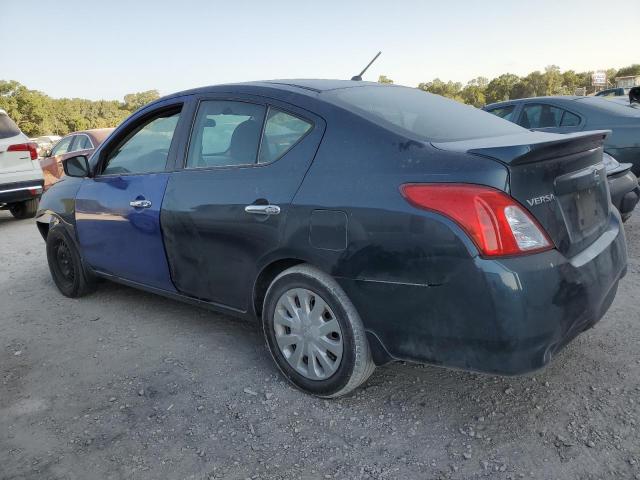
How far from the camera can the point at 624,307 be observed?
3525mm

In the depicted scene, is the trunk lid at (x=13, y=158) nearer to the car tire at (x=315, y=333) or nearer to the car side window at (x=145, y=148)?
the car side window at (x=145, y=148)

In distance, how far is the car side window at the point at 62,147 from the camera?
1056 cm

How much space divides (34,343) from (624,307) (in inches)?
158

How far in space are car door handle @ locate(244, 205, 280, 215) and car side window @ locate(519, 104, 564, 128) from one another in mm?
5236

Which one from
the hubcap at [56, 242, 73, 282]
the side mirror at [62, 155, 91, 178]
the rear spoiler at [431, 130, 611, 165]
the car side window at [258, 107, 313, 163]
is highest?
the car side window at [258, 107, 313, 163]

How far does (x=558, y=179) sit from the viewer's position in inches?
86.2

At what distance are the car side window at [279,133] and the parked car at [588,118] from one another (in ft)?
11.4

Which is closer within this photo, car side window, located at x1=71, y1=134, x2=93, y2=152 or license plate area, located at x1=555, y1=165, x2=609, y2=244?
license plate area, located at x1=555, y1=165, x2=609, y2=244

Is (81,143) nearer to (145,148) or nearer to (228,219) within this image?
(145,148)

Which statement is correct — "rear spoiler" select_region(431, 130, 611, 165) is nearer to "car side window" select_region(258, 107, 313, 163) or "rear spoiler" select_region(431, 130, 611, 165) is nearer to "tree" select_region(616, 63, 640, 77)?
"car side window" select_region(258, 107, 313, 163)

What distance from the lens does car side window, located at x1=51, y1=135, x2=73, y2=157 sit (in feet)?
34.7

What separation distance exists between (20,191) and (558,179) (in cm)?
847

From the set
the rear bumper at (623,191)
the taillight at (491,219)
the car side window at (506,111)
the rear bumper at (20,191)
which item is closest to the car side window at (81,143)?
the rear bumper at (20,191)

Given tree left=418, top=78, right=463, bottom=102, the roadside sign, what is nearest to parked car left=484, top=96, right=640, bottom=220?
the roadside sign
